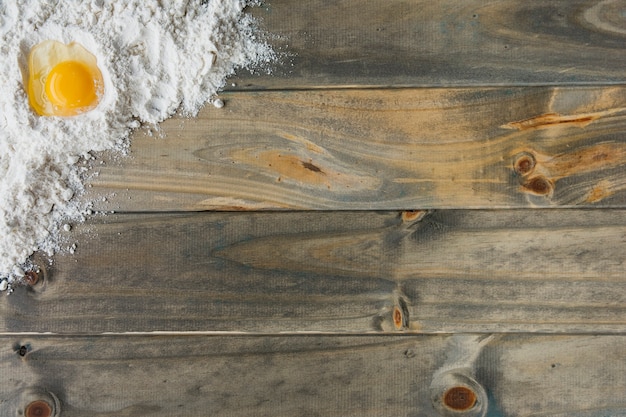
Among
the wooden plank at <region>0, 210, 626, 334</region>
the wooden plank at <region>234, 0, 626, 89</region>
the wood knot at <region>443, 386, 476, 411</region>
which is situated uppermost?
the wooden plank at <region>234, 0, 626, 89</region>

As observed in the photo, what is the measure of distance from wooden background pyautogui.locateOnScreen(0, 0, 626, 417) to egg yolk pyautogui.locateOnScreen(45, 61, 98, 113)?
0.10 metres

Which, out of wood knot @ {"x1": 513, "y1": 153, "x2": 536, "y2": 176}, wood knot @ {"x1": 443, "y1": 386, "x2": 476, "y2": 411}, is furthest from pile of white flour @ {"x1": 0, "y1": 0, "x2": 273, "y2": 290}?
wood knot @ {"x1": 443, "y1": 386, "x2": 476, "y2": 411}

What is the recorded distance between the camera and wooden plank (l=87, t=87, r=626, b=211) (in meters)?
0.84

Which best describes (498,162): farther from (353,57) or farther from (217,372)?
(217,372)

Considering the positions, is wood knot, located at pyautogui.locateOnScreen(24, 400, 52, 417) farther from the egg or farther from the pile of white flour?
the egg

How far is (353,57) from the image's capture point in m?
0.85

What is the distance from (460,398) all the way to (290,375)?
29 cm

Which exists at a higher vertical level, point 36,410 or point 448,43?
point 448,43

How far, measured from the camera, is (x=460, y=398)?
845 millimetres

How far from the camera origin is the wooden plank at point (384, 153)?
840mm

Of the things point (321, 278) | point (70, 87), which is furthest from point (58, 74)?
point (321, 278)

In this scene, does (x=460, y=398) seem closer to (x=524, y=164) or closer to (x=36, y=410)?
(x=524, y=164)

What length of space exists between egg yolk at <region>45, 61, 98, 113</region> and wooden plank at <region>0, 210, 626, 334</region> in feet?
0.65

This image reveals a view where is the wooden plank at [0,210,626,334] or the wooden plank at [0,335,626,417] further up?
the wooden plank at [0,210,626,334]
